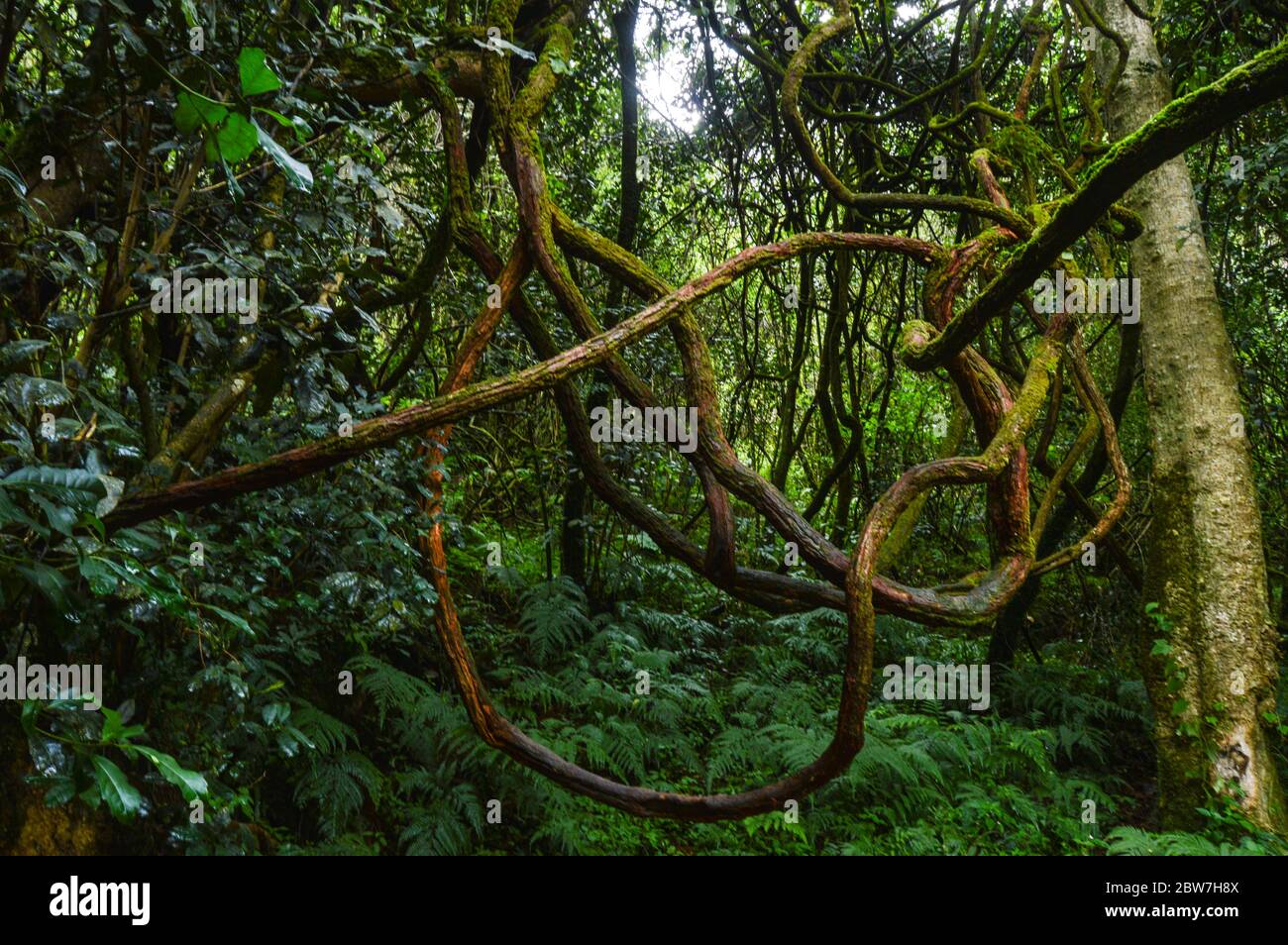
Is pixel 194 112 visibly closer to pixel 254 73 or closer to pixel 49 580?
pixel 254 73

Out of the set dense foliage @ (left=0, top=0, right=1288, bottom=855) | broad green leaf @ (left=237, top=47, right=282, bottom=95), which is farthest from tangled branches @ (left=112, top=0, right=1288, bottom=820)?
broad green leaf @ (left=237, top=47, right=282, bottom=95)

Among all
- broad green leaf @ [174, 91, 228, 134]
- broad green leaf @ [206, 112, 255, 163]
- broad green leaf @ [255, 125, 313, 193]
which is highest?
broad green leaf @ [174, 91, 228, 134]

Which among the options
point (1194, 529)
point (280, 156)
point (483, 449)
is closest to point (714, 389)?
point (280, 156)

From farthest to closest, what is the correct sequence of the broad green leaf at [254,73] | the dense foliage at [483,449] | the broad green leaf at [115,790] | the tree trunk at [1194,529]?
1. the tree trunk at [1194,529]
2. the dense foliage at [483,449]
3. the broad green leaf at [115,790]
4. the broad green leaf at [254,73]

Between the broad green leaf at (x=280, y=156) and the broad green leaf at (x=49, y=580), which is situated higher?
the broad green leaf at (x=280, y=156)

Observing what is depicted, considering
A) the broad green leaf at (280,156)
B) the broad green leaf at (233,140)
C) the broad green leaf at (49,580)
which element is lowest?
the broad green leaf at (49,580)

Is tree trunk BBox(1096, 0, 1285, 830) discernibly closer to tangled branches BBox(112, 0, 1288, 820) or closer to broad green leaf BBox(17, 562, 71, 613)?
tangled branches BBox(112, 0, 1288, 820)

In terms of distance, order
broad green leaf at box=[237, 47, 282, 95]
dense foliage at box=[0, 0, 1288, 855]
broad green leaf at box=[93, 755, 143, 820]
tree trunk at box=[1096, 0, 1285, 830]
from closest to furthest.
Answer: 1. broad green leaf at box=[237, 47, 282, 95]
2. broad green leaf at box=[93, 755, 143, 820]
3. dense foliage at box=[0, 0, 1288, 855]
4. tree trunk at box=[1096, 0, 1285, 830]

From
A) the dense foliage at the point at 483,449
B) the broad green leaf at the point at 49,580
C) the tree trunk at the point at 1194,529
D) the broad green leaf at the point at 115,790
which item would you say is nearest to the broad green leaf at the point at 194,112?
the dense foliage at the point at 483,449

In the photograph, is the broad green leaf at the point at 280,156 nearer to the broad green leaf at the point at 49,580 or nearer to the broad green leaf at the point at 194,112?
the broad green leaf at the point at 194,112

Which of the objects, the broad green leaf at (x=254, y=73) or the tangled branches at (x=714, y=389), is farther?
the tangled branches at (x=714, y=389)

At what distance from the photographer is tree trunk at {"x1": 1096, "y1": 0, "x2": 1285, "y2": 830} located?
3.29 metres

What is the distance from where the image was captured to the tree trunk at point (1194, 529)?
329 cm
